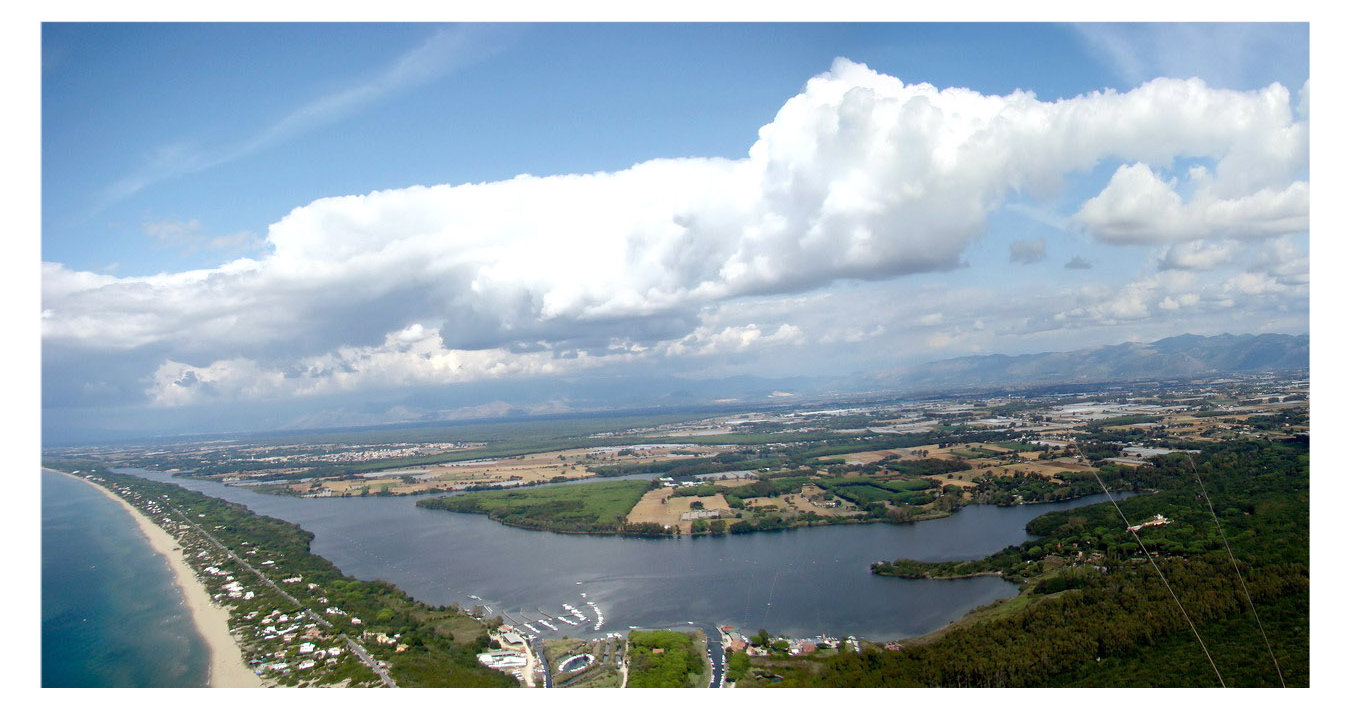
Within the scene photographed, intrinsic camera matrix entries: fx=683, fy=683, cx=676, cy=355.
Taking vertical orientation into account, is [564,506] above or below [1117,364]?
below

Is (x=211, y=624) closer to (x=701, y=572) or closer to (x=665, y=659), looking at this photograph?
(x=665, y=659)

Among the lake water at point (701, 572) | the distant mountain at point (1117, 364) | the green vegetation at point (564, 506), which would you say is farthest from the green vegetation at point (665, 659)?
the distant mountain at point (1117, 364)

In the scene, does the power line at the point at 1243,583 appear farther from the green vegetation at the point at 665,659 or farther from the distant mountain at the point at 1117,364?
the distant mountain at the point at 1117,364

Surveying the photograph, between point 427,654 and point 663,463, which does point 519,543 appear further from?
point 663,463

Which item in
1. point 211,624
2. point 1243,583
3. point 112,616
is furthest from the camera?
point 112,616

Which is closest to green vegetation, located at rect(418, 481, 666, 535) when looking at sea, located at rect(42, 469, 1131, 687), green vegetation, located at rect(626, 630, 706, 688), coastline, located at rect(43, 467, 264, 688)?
sea, located at rect(42, 469, 1131, 687)

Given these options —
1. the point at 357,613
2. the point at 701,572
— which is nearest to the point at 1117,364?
the point at 701,572

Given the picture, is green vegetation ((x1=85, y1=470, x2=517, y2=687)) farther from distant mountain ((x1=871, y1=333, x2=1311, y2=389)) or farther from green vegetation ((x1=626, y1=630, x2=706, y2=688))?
distant mountain ((x1=871, y1=333, x2=1311, y2=389))

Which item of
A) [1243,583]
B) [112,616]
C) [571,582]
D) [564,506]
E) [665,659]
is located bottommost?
[564,506]
